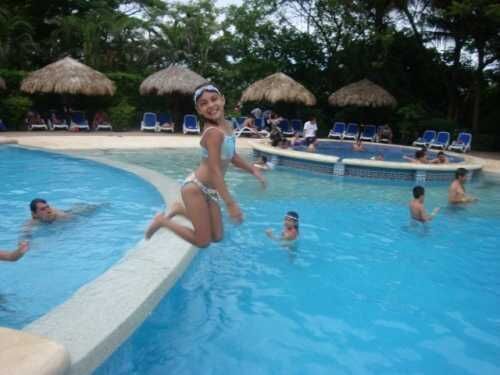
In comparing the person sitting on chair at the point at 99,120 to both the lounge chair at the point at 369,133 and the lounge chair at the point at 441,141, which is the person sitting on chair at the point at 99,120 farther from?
the lounge chair at the point at 441,141

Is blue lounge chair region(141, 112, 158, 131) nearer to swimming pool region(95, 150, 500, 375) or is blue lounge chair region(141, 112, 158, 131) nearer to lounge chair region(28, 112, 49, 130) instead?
lounge chair region(28, 112, 49, 130)

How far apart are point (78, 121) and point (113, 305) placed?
1872 cm

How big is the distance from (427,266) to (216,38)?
2162 cm

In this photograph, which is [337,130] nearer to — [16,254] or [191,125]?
[191,125]

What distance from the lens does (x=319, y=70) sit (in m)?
25.4

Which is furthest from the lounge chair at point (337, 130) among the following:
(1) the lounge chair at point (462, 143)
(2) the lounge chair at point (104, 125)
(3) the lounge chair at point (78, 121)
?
(3) the lounge chair at point (78, 121)

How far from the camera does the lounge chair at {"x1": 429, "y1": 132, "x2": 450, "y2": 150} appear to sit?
63.2ft

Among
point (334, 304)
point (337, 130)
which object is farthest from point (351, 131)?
point (334, 304)

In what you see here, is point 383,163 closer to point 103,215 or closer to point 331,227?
point 331,227

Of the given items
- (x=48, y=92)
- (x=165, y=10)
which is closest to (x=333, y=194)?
(x=48, y=92)

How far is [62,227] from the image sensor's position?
7.01 m

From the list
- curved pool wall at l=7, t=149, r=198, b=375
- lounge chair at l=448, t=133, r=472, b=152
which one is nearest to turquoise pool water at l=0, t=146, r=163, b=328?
curved pool wall at l=7, t=149, r=198, b=375

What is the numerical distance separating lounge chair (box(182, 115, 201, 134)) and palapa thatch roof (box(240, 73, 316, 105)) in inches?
97.2

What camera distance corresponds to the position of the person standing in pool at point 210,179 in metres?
3.53
